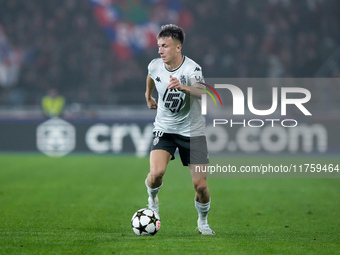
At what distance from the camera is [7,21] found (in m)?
28.7

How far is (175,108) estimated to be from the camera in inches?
293

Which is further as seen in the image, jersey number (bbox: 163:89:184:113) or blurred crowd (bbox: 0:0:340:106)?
blurred crowd (bbox: 0:0:340:106)

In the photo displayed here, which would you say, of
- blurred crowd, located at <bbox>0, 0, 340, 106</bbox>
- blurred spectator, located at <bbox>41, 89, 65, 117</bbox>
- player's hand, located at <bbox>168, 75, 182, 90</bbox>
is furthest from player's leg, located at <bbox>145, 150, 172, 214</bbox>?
blurred crowd, located at <bbox>0, 0, 340, 106</bbox>

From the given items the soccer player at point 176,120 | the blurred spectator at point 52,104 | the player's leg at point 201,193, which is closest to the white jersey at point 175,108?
the soccer player at point 176,120

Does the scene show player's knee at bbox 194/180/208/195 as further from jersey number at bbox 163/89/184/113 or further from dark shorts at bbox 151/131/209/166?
jersey number at bbox 163/89/184/113

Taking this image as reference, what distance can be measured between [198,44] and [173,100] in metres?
20.3

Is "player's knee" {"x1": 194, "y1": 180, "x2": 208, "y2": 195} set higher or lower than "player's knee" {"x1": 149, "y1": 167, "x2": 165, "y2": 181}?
lower

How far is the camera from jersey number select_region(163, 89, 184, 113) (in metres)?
7.35

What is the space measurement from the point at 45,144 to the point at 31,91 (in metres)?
6.04

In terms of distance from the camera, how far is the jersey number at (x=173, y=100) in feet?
24.1

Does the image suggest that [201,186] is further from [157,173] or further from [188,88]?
[188,88]

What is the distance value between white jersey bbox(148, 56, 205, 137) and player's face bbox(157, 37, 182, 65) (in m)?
0.18

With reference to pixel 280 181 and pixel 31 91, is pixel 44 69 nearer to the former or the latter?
pixel 31 91

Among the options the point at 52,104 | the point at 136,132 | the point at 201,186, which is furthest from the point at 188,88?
the point at 52,104
